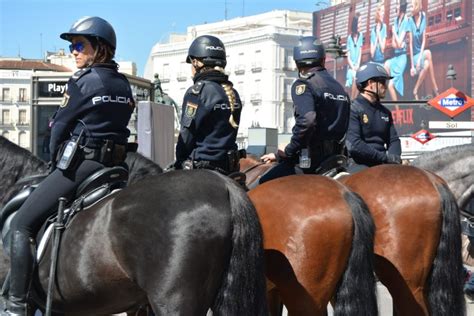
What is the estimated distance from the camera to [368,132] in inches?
369

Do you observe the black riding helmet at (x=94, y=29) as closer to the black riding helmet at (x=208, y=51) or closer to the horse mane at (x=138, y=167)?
the horse mane at (x=138, y=167)

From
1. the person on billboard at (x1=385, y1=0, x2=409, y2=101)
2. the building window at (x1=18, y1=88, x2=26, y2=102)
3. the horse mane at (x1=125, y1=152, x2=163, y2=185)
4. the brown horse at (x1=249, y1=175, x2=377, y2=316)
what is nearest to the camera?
the brown horse at (x1=249, y1=175, x2=377, y2=316)

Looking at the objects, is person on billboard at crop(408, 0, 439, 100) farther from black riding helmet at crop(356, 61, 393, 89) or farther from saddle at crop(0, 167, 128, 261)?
saddle at crop(0, 167, 128, 261)

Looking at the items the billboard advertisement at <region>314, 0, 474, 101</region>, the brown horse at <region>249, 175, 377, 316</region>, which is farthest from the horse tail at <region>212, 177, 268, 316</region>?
the billboard advertisement at <region>314, 0, 474, 101</region>

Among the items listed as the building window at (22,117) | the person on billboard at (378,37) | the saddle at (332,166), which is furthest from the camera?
the building window at (22,117)

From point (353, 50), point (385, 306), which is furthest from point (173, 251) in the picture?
point (353, 50)

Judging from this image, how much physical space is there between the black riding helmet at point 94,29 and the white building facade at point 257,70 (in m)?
108

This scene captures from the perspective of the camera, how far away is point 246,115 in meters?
126

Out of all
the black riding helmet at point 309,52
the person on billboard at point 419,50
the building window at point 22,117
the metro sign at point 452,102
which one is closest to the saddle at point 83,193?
the black riding helmet at point 309,52

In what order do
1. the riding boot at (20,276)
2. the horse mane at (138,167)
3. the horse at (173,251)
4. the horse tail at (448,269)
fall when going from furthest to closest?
the horse tail at (448,269) → the horse mane at (138,167) → the riding boot at (20,276) → the horse at (173,251)

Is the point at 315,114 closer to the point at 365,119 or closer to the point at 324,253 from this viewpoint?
the point at 365,119

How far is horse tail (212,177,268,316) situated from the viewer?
19.6ft

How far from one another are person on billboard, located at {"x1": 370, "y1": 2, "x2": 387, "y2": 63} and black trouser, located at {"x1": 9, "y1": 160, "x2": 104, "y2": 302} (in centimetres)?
9210

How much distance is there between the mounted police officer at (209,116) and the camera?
7.92 meters
